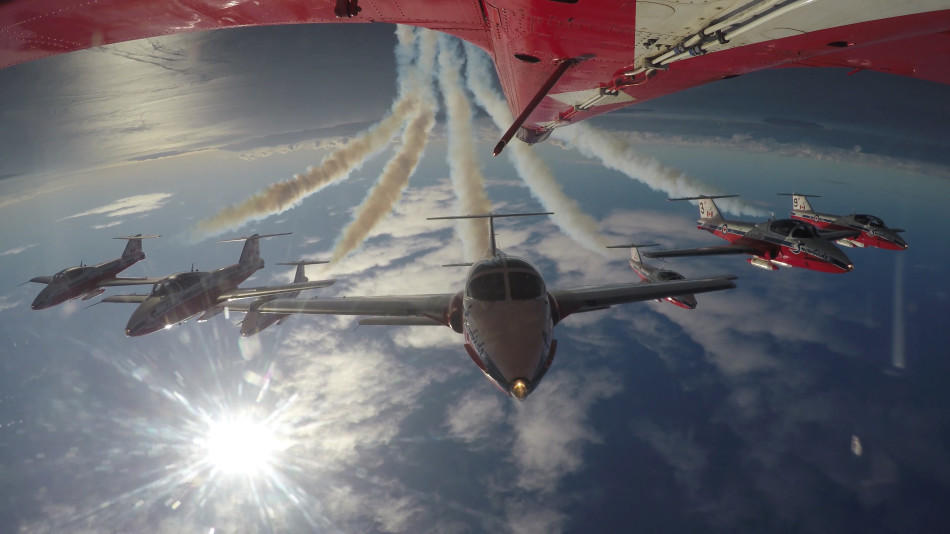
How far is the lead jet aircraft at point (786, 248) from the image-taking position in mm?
14797

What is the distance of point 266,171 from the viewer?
11156 cm

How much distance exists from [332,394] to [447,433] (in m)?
26.9

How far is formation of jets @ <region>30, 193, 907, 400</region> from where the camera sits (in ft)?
22.0

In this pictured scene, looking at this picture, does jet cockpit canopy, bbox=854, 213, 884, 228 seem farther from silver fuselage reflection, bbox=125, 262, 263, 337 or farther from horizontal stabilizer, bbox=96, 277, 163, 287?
horizontal stabilizer, bbox=96, 277, 163, 287

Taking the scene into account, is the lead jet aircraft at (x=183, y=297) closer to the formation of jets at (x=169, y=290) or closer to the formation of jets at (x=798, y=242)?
the formation of jets at (x=169, y=290)

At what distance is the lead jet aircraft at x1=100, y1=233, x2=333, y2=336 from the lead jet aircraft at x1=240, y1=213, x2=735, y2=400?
30.2 ft

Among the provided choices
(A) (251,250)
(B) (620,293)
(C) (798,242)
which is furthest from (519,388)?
(A) (251,250)

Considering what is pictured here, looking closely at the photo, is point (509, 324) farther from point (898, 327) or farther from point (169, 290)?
point (898, 327)

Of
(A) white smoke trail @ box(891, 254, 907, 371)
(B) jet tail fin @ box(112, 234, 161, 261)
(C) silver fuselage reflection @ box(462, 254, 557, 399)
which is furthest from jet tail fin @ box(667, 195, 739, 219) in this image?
(A) white smoke trail @ box(891, 254, 907, 371)

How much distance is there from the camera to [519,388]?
19.2 feet

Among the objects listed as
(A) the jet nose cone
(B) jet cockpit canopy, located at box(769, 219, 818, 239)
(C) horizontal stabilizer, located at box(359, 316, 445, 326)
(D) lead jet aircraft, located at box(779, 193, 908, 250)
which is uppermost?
(A) the jet nose cone

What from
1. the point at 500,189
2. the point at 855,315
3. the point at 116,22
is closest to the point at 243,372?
the point at 116,22

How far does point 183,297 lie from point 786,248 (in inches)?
1363

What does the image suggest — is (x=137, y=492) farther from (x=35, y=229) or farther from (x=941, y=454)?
(x=35, y=229)
